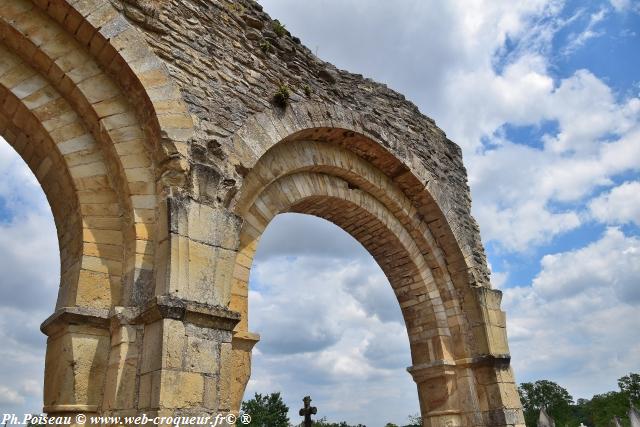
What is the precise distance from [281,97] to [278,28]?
1207 millimetres

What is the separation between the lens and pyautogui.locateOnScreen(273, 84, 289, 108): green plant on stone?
5.65m

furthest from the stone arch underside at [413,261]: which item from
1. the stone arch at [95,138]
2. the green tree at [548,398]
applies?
the green tree at [548,398]

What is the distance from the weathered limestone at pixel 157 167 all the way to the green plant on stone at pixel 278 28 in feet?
0.29

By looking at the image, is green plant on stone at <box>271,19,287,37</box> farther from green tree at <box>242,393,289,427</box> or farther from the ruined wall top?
green tree at <box>242,393,289,427</box>

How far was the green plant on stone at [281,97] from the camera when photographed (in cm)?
565

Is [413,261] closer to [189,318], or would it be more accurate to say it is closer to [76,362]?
[189,318]

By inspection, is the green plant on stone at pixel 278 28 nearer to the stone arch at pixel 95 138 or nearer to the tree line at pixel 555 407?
the stone arch at pixel 95 138

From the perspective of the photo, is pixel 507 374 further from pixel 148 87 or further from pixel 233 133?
pixel 148 87

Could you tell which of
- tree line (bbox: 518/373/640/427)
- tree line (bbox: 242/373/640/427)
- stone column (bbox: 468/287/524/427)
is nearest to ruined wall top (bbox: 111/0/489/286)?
stone column (bbox: 468/287/524/427)

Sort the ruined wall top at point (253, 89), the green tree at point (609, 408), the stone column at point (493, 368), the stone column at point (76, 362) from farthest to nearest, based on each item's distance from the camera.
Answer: the green tree at point (609, 408) < the stone column at point (493, 368) < the ruined wall top at point (253, 89) < the stone column at point (76, 362)

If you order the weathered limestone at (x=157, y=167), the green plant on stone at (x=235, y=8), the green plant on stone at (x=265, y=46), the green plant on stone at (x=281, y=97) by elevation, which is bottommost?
the weathered limestone at (x=157, y=167)

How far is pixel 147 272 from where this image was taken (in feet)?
13.0

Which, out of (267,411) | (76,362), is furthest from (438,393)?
(267,411)

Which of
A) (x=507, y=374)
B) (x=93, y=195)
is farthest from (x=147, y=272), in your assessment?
(x=507, y=374)
